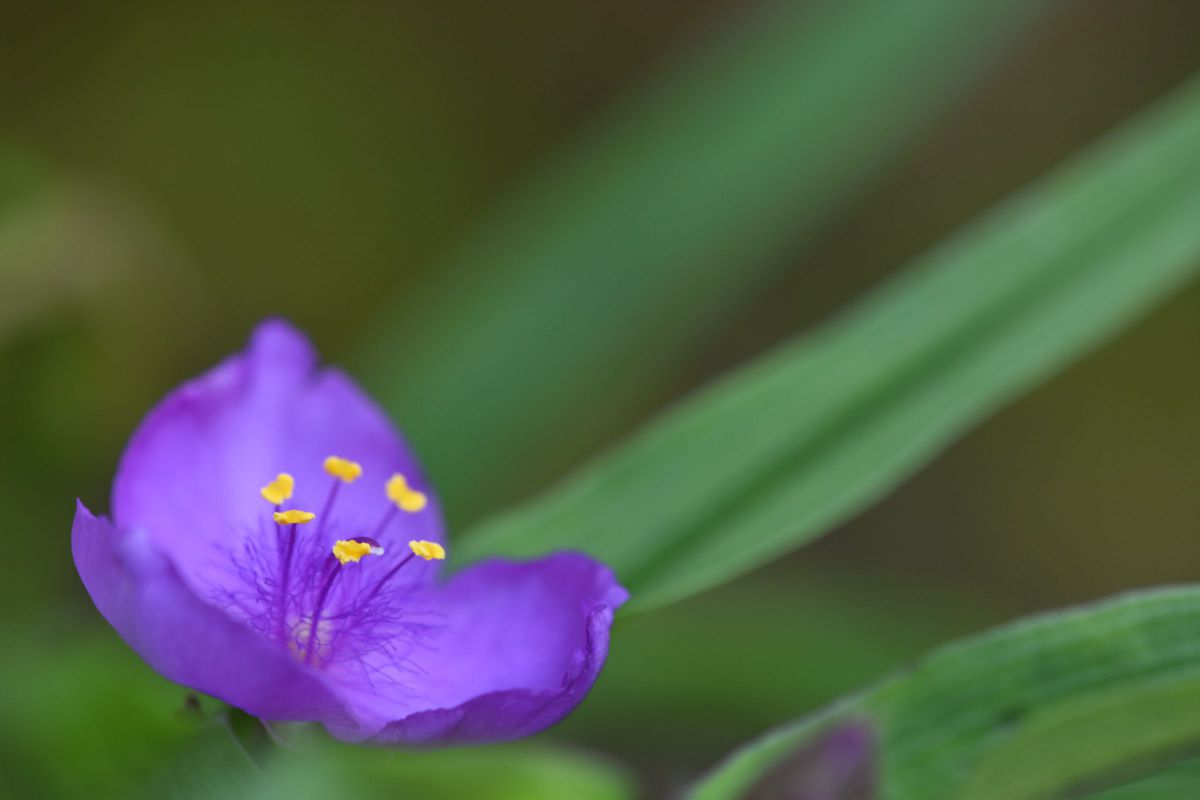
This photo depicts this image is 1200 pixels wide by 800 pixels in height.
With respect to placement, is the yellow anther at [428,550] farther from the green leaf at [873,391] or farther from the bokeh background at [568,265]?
the bokeh background at [568,265]

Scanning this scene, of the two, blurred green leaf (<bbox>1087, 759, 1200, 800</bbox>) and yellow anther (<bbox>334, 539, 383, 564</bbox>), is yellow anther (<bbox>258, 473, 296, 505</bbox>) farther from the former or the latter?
blurred green leaf (<bbox>1087, 759, 1200, 800</bbox>)

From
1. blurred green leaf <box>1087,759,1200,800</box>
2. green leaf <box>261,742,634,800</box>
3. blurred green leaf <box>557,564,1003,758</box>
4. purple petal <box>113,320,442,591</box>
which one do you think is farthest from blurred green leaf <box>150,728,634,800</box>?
blurred green leaf <box>557,564,1003,758</box>

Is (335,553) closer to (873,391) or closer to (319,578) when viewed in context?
(319,578)

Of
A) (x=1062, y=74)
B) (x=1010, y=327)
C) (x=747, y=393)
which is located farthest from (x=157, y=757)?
→ (x=1062, y=74)

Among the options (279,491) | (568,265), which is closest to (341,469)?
(279,491)

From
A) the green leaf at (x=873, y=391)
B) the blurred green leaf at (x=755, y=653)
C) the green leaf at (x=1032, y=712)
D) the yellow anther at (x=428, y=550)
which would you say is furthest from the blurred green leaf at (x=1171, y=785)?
the blurred green leaf at (x=755, y=653)
